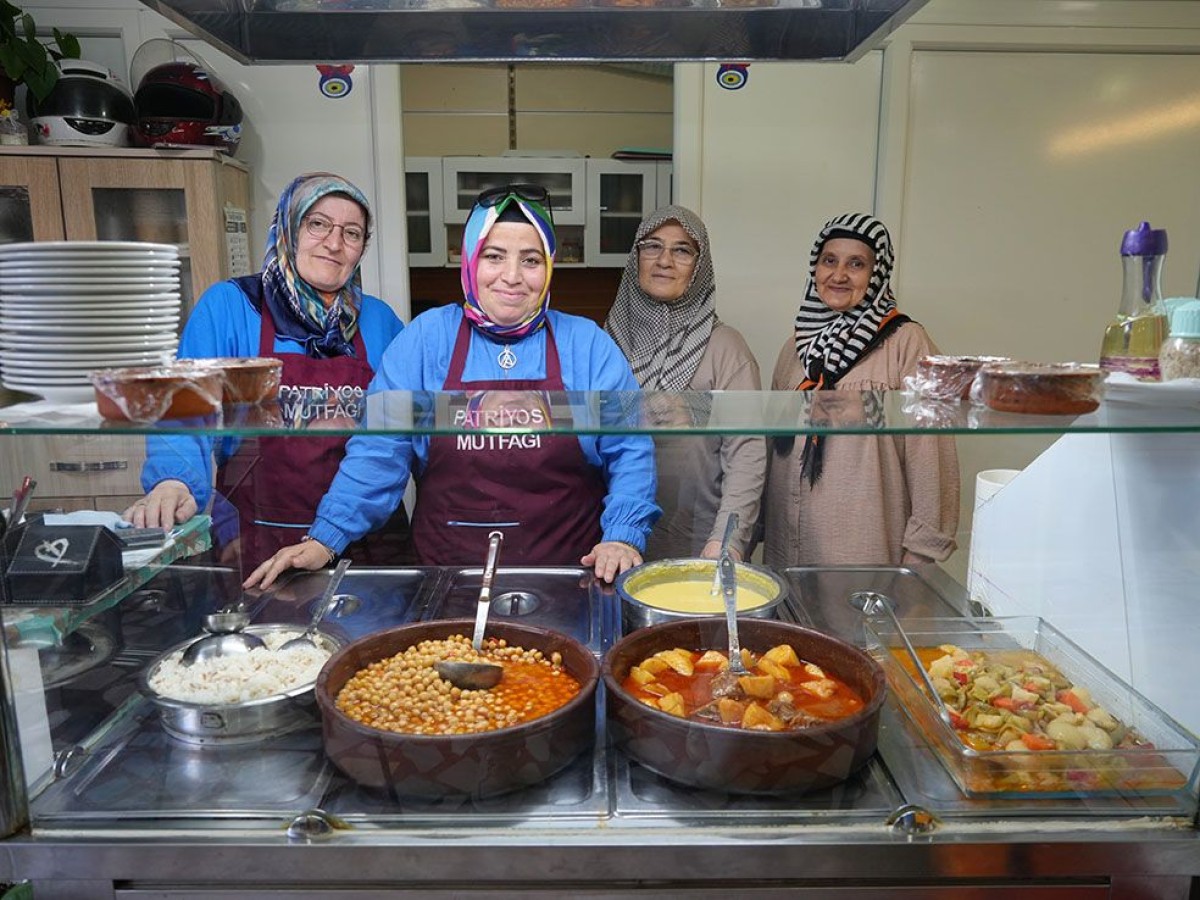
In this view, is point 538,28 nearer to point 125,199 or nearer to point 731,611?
point 731,611

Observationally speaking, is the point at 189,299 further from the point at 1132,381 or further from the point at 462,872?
the point at 1132,381

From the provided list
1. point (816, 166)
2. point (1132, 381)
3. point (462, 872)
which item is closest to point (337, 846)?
point (462, 872)

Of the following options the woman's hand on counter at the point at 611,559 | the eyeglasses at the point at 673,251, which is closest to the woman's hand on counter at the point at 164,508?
the woman's hand on counter at the point at 611,559

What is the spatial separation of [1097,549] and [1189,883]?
0.50 metres

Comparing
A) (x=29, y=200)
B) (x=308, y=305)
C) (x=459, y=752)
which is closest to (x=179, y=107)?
(x=29, y=200)

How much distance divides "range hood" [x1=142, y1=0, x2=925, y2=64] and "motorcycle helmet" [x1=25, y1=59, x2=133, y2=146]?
1.85 meters

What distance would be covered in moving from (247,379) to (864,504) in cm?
116

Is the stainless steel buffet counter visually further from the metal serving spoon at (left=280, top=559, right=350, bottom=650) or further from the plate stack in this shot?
the plate stack

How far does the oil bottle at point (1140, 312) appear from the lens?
47.4 inches

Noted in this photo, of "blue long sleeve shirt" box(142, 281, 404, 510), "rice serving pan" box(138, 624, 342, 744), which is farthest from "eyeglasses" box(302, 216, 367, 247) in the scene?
"rice serving pan" box(138, 624, 342, 744)

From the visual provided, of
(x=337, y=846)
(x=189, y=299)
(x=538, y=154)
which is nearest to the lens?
(x=337, y=846)

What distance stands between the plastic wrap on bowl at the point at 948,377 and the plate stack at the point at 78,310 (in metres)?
1.09

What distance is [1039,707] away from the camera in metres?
1.23

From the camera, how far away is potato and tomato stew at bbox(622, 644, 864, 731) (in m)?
1.13
